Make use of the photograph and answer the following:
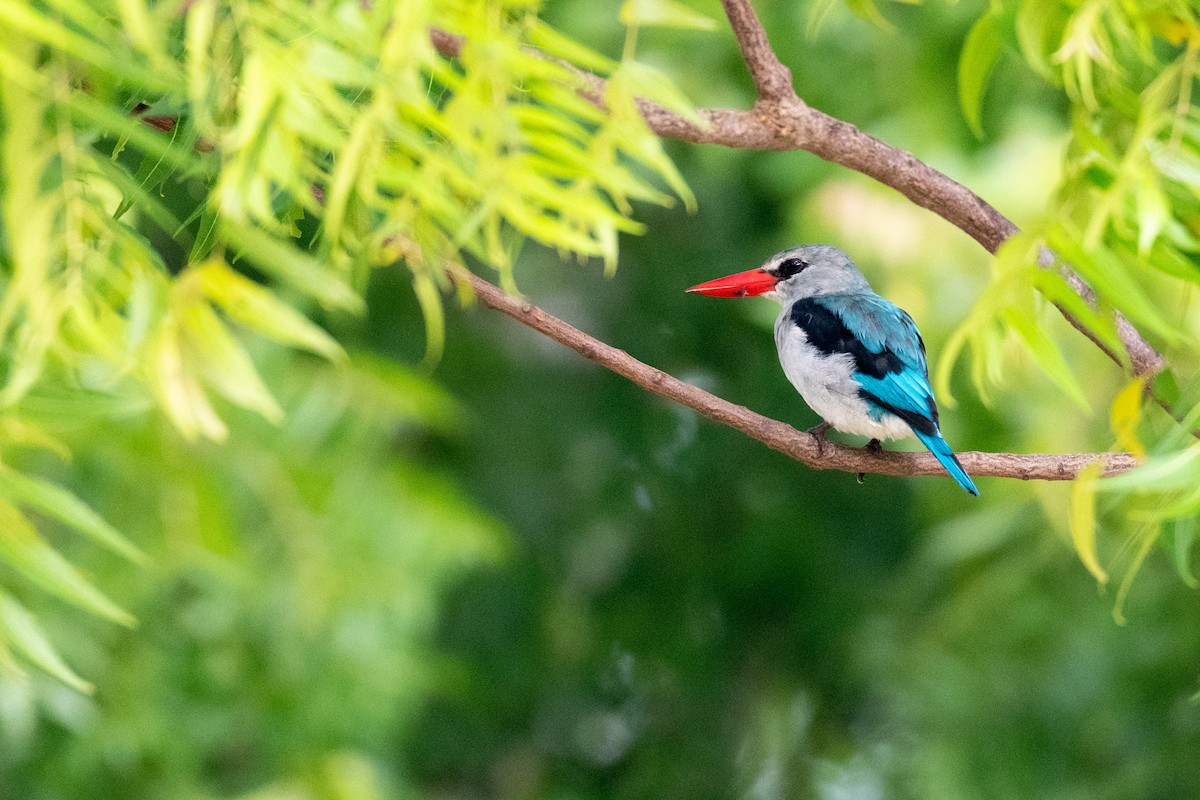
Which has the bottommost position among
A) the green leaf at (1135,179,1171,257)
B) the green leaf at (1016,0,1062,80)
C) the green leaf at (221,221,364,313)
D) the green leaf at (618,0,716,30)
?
the green leaf at (1135,179,1171,257)

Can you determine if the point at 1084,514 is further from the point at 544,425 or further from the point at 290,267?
the point at 544,425

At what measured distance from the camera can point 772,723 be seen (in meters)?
7.52

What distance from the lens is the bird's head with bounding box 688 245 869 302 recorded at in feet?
11.6

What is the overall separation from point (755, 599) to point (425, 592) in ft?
8.66

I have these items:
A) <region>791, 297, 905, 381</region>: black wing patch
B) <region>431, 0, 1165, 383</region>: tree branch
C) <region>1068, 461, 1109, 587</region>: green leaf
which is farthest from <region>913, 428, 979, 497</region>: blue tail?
<region>1068, 461, 1109, 587</region>: green leaf

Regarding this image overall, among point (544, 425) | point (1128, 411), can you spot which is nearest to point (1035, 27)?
point (1128, 411)

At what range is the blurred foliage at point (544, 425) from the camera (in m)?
1.41

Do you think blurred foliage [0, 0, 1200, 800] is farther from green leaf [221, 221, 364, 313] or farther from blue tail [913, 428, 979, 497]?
blue tail [913, 428, 979, 497]

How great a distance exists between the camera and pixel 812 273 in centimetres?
355

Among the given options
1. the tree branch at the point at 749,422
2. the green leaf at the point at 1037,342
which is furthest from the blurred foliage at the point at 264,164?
the tree branch at the point at 749,422

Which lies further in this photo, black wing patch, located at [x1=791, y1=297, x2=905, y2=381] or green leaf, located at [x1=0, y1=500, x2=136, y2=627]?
black wing patch, located at [x1=791, y1=297, x2=905, y2=381]

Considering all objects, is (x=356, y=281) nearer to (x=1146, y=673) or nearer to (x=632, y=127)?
(x=632, y=127)

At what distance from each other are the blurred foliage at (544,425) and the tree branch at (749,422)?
173 millimetres

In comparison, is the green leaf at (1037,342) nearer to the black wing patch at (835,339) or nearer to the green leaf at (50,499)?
the green leaf at (50,499)
